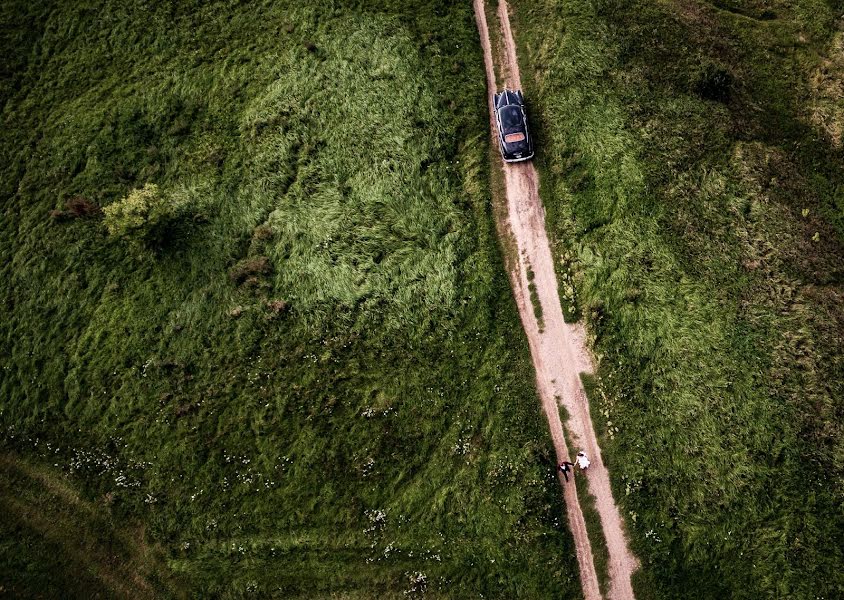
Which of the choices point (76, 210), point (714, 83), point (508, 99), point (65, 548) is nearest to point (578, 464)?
point (508, 99)

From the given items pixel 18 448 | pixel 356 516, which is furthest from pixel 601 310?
pixel 18 448

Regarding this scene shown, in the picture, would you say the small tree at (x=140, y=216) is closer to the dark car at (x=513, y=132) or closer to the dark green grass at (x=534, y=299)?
the dark car at (x=513, y=132)

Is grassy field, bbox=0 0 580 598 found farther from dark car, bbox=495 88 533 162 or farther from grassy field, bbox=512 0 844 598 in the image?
grassy field, bbox=512 0 844 598

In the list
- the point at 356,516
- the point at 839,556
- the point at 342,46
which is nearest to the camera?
the point at 839,556

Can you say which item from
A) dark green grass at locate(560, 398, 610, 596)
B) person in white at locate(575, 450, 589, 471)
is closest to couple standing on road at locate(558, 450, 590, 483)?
person in white at locate(575, 450, 589, 471)

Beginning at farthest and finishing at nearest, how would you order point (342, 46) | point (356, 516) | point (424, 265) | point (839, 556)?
point (342, 46), point (424, 265), point (356, 516), point (839, 556)

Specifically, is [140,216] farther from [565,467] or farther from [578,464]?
[578,464]

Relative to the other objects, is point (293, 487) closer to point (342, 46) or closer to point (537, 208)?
point (537, 208)
